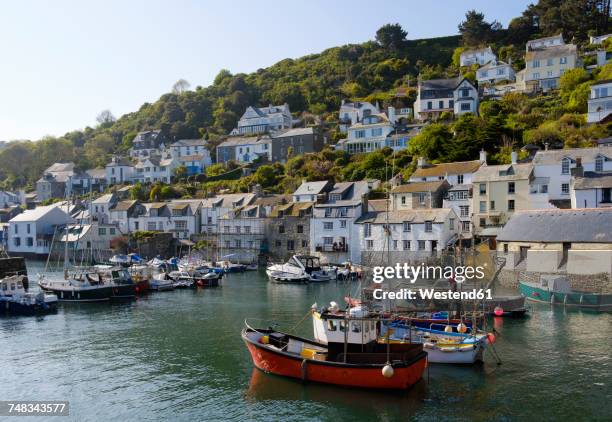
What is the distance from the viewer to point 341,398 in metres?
22.7

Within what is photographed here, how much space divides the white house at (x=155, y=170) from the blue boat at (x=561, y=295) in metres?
82.5

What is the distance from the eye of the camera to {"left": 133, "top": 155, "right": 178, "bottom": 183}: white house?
366 ft

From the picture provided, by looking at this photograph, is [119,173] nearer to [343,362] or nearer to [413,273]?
[413,273]

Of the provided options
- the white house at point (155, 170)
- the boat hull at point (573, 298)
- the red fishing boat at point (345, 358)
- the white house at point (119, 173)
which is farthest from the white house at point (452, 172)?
the white house at point (119, 173)

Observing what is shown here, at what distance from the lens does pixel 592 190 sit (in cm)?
5269

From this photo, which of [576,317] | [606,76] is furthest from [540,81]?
[576,317]

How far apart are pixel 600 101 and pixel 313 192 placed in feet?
133

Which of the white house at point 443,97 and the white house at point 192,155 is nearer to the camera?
the white house at point 443,97

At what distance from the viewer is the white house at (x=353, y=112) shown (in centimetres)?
10344

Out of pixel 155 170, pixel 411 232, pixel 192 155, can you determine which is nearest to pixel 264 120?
pixel 192 155

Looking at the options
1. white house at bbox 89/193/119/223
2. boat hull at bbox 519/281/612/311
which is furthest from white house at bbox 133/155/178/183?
boat hull at bbox 519/281/612/311

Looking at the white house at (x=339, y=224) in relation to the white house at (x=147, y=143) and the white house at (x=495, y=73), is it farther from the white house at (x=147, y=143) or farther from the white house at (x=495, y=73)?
the white house at (x=147, y=143)

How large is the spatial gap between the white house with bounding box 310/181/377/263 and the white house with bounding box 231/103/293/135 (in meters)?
53.3

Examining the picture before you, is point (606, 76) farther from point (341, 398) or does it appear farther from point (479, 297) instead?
point (341, 398)
